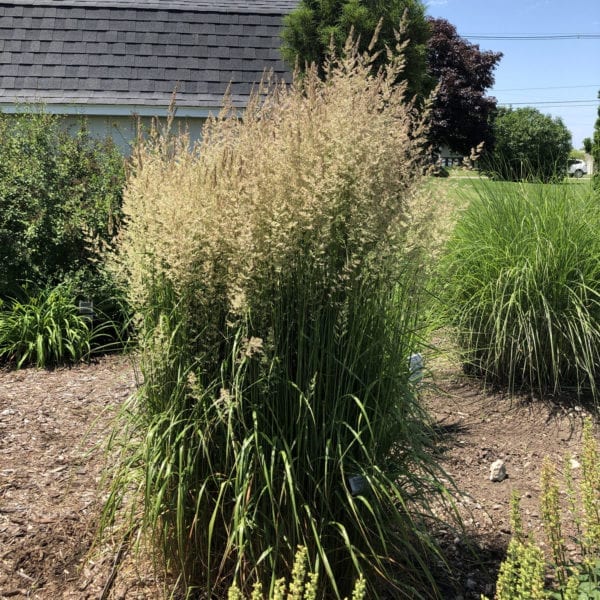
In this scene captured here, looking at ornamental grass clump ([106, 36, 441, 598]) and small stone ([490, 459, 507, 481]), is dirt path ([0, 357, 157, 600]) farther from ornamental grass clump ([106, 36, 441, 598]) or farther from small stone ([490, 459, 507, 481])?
small stone ([490, 459, 507, 481])

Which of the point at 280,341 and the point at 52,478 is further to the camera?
the point at 52,478

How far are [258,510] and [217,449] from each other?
0.26 metres

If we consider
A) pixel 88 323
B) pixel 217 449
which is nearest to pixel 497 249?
pixel 217 449

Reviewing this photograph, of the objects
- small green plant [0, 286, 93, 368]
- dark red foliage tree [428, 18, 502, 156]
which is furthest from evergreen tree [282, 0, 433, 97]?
dark red foliage tree [428, 18, 502, 156]

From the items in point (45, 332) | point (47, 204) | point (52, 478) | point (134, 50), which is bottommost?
point (52, 478)

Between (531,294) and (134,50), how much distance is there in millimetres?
8002

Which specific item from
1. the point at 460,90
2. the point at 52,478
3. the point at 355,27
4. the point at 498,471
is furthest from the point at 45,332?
the point at 460,90

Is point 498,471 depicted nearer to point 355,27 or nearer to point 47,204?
point 47,204

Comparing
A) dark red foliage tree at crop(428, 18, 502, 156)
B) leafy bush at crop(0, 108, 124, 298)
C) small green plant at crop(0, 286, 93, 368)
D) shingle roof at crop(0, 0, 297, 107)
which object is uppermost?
dark red foliage tree at crop(428, 18, 502, 156)

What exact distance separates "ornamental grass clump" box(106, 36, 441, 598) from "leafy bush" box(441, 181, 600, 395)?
224 cm

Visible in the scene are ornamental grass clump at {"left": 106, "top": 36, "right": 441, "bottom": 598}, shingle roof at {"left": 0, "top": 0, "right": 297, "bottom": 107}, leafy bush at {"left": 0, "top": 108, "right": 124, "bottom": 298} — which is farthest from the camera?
shingle roof at {"left": 0, "top": 0, "right": 297, "bottom": 107}

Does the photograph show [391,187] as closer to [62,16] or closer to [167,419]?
[167,419]

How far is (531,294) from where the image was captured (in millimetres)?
4664

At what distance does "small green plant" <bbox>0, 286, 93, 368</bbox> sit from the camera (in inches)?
221
